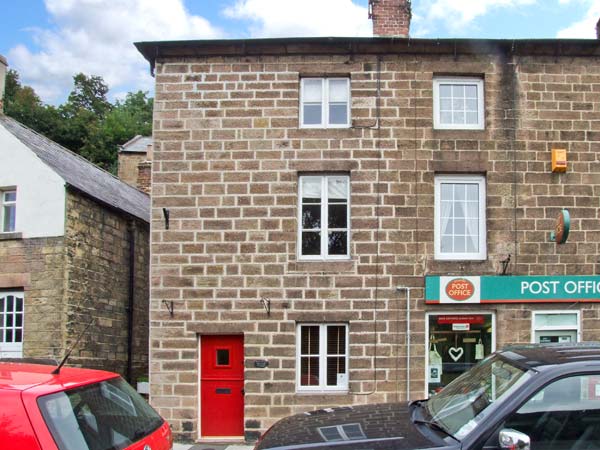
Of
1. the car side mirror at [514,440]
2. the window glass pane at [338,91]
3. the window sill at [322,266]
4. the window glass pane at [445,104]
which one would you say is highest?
the window glass pane at [338,91]

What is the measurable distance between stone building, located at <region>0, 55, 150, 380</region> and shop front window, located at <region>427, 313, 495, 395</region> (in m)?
7.17

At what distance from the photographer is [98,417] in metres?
4.57

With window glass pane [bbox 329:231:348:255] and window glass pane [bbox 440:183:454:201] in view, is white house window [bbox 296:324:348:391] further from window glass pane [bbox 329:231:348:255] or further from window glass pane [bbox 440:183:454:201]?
window glass pane [bbox 440:183:454:201]

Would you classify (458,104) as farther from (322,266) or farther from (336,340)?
(336,340)

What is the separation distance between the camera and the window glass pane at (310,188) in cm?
1232

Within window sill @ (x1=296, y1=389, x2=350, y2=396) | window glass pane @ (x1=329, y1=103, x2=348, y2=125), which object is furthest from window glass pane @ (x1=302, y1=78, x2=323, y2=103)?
window sill @ (x1=296, y1=389, x2=350, y2=396)

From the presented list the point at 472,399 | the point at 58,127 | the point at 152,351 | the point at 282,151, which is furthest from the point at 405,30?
the point at 58,127

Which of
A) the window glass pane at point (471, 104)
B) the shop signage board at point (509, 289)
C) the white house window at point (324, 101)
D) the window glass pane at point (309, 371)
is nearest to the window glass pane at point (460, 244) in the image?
the shop signage board at point (509, 289)

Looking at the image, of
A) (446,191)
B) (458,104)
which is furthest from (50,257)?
(458,104)

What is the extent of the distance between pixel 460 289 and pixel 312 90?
4643 millimetres

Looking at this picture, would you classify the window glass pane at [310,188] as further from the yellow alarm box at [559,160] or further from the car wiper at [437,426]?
the car wiper at [437,426]

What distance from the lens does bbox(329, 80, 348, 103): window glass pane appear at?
493 inches

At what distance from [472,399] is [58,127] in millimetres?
43915

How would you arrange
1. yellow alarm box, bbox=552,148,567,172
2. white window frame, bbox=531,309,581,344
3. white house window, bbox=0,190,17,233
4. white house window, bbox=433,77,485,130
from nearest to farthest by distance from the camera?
white window frame, bbox=531,309,581,344 < yellow alarm box, bbox=552,148,567,172 < white house window, bbox=433,77,485,130 < white house window, bbox=0,190,17,233
